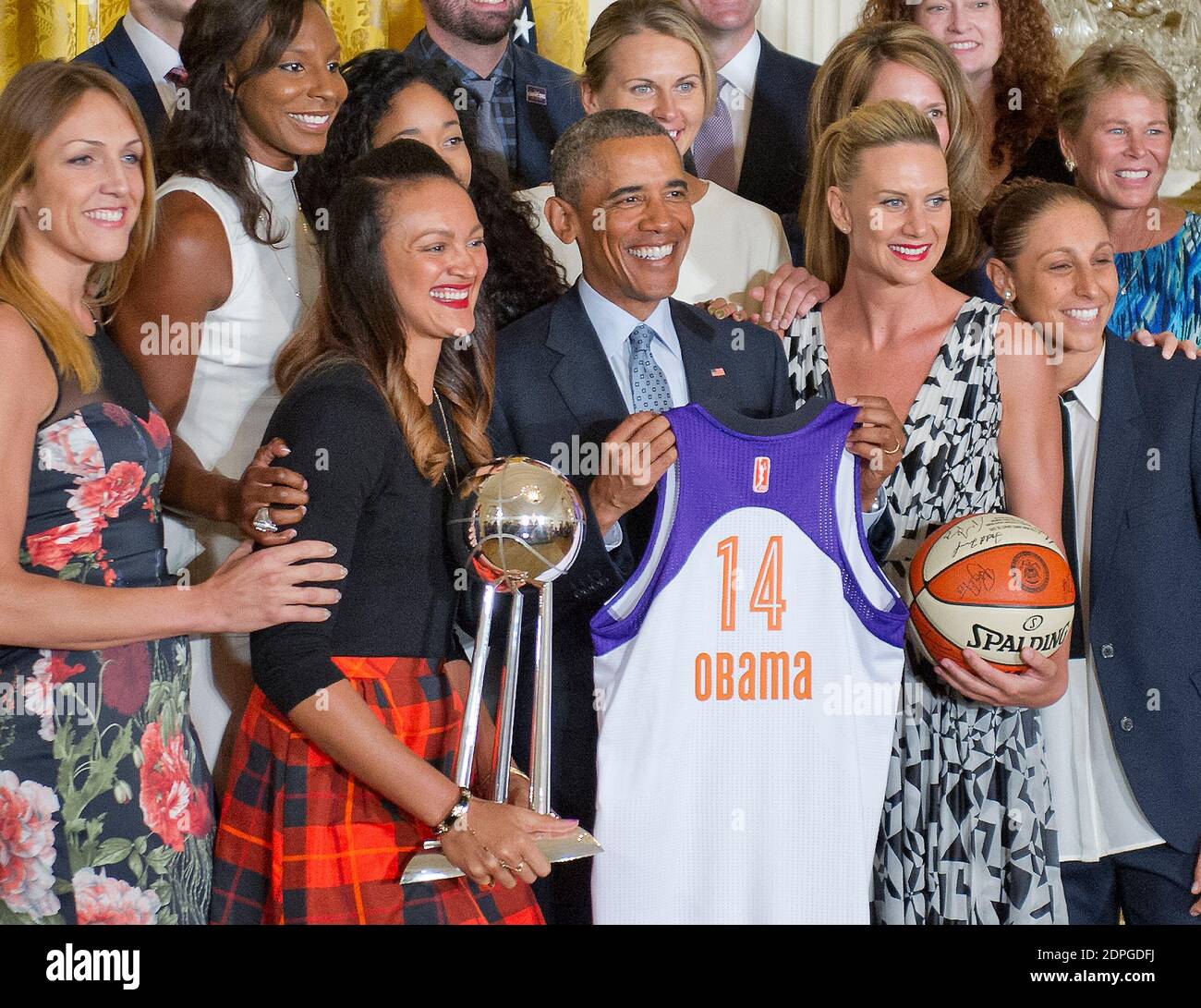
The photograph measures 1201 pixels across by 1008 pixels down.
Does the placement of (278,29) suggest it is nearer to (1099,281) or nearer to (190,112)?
(190,112)

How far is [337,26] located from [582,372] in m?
1.60

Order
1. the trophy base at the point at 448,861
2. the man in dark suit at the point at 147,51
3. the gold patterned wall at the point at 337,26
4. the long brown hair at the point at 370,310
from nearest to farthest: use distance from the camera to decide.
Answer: the trophy base at the point at 448,861, the long brown hair at the point at 370,310, the man in dark suit at the point at 147,51, the gold patterned wall at the point at 337,26

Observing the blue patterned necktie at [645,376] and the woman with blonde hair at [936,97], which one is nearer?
the blue patterned necktie at [645,376]

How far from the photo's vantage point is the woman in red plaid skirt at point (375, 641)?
224 centimetres

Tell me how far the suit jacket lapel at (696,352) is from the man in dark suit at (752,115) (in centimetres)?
93

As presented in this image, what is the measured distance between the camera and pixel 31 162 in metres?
2.32

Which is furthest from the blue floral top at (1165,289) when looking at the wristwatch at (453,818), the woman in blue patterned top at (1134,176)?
the wristwatch at (453,818)

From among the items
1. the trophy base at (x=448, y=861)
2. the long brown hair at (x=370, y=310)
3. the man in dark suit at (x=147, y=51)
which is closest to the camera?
the trophy base at (x=448, y=861)

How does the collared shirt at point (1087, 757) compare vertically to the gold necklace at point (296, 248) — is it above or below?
below

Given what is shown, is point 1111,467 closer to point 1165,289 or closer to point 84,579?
point 1165,289

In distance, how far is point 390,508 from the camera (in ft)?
7.77

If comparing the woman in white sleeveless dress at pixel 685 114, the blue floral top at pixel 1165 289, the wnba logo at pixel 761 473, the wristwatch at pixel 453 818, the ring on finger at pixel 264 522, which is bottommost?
the wristwatch at pixel 453 818

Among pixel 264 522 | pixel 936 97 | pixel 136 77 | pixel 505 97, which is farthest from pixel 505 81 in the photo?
pixel 264 522
